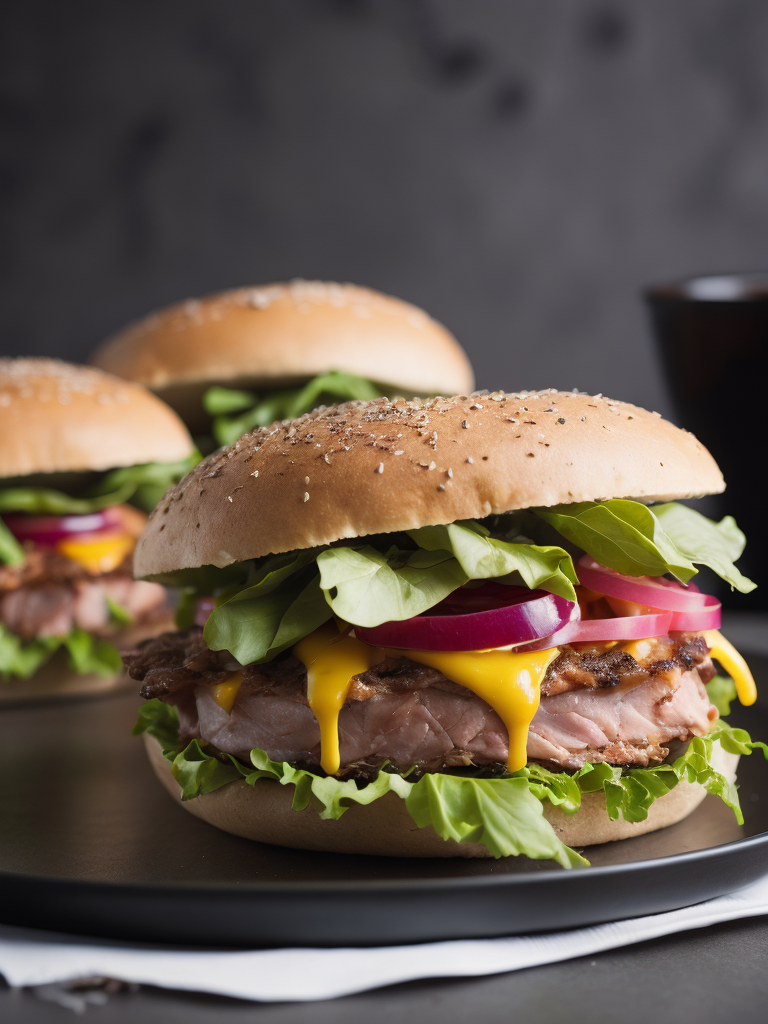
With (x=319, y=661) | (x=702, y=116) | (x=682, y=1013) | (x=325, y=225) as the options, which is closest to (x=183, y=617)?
(x=319, y=661)

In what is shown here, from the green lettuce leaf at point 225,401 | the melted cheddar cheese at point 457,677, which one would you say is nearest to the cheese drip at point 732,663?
the melted cheddar cheese at point 457,677

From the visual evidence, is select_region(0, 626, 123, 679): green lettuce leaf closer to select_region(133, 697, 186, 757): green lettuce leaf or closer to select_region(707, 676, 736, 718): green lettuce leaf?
select_region(133, 697, 186, 757): green lettuce leaf

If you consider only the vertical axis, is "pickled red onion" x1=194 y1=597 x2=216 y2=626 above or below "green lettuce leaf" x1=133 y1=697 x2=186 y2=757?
above

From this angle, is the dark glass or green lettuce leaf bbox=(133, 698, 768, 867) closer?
green lettuce leaf bbox=(133, 698, 768, 867)

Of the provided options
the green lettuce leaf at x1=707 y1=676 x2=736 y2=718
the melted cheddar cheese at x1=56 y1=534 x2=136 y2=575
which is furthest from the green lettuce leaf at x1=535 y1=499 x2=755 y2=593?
the melted cheddar cheese at x1=56 y1=534 x2=136 y2=575

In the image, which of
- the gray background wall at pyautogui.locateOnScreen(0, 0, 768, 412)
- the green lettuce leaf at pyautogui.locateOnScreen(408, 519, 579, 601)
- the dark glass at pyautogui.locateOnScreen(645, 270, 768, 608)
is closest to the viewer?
the green lettuce leaf at pyautogui.locateOnScreen(408, 519, 579, 601)

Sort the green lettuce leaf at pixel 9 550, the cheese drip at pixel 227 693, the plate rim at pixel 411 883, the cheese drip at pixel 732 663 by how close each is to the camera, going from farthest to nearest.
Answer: the green lettuce leaf at pixel 9 550
the cheese drip at pixel 732 663
the cheese drip at pixel 227 693
the plate rim at pixel 411 883

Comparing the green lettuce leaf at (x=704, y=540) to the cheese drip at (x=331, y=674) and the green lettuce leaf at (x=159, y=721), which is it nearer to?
the cheese drip at (x=331, y=674)
